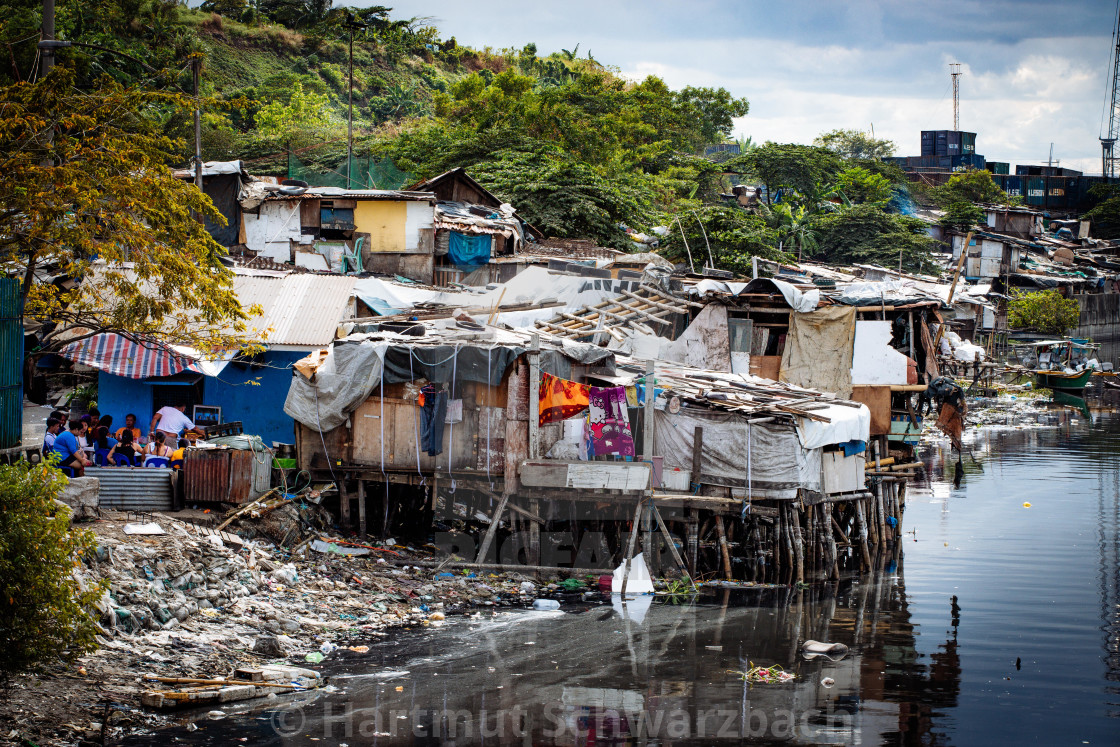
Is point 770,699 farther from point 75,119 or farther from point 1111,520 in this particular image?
point 1111,520

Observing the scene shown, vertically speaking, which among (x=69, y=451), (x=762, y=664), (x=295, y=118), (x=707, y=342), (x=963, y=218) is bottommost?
(x=762, y=664)

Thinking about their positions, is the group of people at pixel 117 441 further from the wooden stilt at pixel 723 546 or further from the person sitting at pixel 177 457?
the wooden stilt at pixel 723 546

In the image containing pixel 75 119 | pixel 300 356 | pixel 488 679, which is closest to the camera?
pixel 488 679

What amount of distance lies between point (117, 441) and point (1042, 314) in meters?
44.2

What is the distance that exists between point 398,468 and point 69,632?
300 inches

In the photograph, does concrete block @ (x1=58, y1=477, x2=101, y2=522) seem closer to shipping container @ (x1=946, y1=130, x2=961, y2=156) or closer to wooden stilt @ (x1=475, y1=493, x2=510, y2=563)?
wooden stilt @ (x1=475, y1=493, x2=510, y2=563)

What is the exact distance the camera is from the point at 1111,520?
922 inches

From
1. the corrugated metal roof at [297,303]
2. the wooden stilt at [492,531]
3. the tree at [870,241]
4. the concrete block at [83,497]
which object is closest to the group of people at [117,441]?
the concrete block at [83,497]

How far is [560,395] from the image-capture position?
1503 centimetres

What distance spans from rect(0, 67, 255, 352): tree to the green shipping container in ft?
0.88

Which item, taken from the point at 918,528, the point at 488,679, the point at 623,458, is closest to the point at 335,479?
the point at 623,458

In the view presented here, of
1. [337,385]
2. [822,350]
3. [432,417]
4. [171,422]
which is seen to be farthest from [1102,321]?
[171,422]

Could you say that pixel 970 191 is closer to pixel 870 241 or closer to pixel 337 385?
pixel 870 241

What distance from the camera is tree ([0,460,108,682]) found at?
7.93 metres
